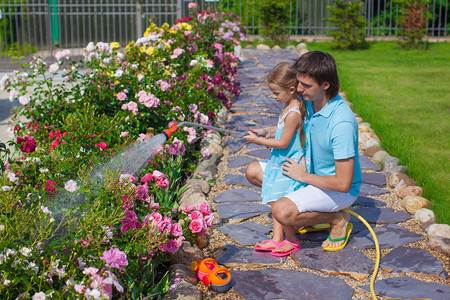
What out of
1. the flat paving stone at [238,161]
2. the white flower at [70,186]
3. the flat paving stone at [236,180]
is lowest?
the flat paving stone at [236,180]

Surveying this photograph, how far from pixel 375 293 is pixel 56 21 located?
12.6 meters

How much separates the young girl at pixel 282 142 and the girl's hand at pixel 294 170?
87 millimetres

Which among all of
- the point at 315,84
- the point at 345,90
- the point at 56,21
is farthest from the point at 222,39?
the point at 56,21

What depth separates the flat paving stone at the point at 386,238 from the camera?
321 centimetres

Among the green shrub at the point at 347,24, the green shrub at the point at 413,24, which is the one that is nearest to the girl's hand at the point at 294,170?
the green shrub at the point at 347,24

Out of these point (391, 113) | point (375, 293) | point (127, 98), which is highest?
point (127, 98)

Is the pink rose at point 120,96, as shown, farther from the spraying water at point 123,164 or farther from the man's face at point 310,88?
the man's face at point 310,88

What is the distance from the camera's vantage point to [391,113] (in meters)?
6.35

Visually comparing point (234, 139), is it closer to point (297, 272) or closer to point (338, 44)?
point (297, 272)

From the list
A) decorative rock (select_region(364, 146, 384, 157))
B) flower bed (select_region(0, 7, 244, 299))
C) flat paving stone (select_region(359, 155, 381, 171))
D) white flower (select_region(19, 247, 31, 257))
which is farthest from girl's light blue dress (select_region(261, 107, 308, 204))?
decorative rock (select_region(364, 146, 384, 157))

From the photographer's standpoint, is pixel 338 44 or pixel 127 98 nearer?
pixel 127 98

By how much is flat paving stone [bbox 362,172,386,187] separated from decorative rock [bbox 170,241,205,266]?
183cm

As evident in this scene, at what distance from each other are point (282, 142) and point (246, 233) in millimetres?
653

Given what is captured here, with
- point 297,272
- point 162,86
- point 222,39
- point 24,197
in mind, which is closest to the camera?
point 24,197
